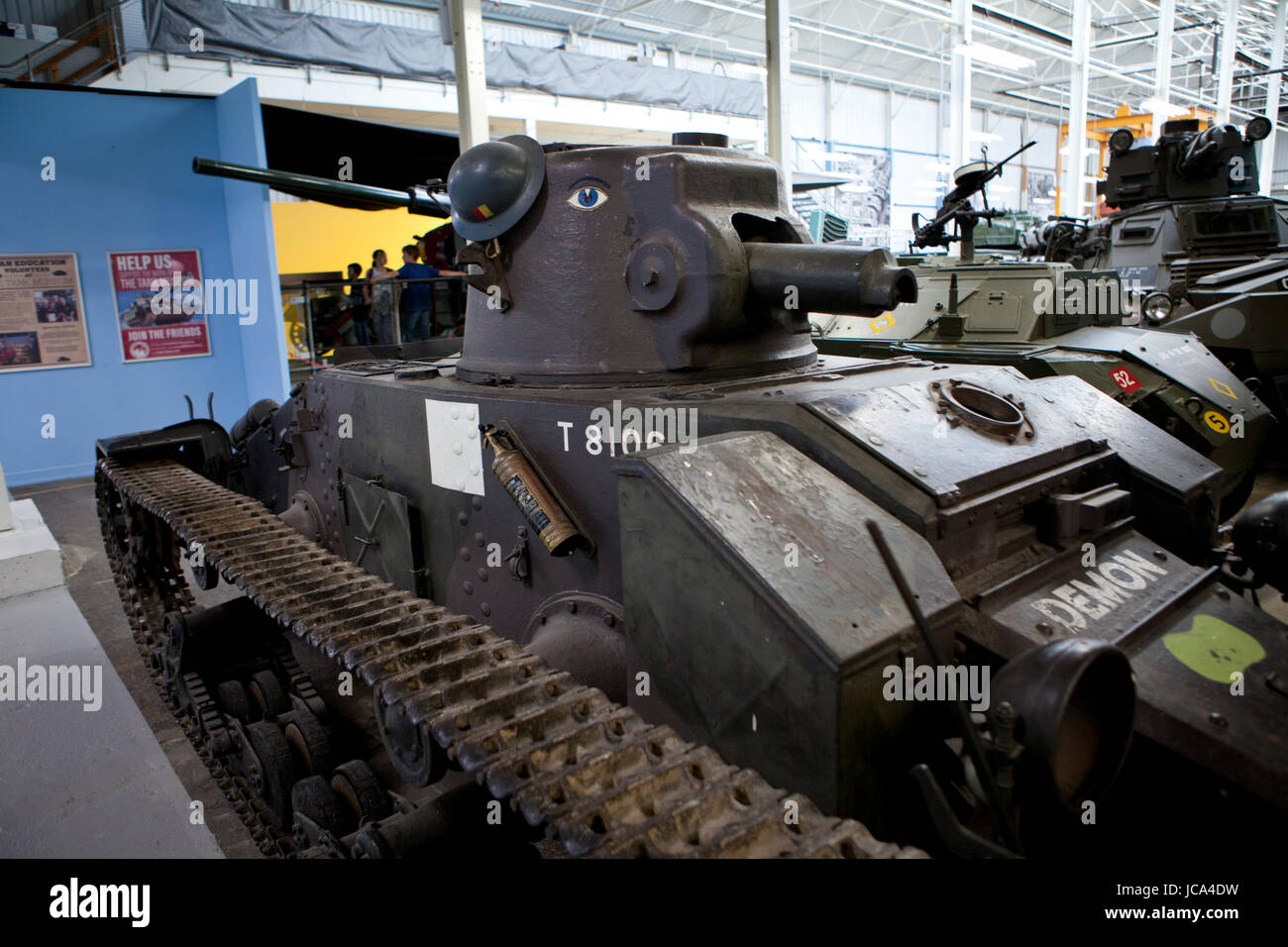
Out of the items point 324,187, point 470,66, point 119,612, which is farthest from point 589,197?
point 324,187

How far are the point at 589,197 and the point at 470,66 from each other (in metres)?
3.87

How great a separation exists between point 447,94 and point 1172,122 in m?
8.20

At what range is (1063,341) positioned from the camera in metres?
6.56

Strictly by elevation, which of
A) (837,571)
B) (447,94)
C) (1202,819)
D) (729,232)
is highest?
(447,94)

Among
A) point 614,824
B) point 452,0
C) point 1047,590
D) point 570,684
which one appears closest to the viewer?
point 614,824

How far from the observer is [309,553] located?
128 inches

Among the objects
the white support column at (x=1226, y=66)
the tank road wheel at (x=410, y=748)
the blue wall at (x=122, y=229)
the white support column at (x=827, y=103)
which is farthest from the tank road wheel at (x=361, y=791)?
the white support column at (x=827, y=103)

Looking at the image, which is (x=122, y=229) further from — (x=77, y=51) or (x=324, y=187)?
(x=324, y=187)

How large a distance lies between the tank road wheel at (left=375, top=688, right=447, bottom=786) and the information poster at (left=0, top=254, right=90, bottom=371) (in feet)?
25.3

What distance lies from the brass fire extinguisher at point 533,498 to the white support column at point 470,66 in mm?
4033
